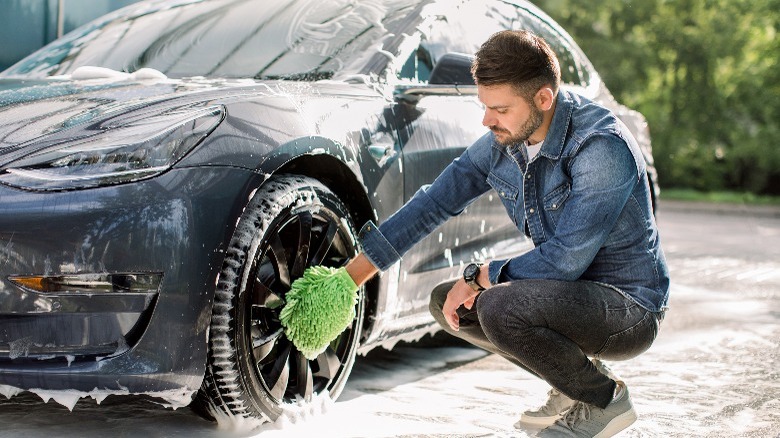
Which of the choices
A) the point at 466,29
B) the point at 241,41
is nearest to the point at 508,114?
the point at 241,41

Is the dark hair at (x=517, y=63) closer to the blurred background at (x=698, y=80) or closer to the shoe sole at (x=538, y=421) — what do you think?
the shoe sole at (x=538, y=421)

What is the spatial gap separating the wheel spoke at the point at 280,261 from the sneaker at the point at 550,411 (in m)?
0.86

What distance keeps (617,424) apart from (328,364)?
36.3 inches

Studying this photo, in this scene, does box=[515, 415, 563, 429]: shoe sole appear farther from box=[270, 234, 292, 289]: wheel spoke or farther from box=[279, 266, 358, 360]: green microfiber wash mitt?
box=[270, 234, 292, 289]: wheel spoke

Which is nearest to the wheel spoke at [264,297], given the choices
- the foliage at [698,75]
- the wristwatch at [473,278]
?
the wristwatch at [473,278]

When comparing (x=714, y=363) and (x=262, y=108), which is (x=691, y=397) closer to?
(x=714, y=363)

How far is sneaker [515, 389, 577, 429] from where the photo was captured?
137 inches

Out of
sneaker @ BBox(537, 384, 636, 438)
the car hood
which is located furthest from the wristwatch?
the car hood

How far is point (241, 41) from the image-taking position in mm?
4359

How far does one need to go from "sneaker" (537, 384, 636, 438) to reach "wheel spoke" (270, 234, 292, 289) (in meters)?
0.91

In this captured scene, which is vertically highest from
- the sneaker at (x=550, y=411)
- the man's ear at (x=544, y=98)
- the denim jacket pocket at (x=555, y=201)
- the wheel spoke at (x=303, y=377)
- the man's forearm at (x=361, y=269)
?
the man's ear at (x=544, y=98)

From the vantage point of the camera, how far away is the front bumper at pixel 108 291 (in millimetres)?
2930

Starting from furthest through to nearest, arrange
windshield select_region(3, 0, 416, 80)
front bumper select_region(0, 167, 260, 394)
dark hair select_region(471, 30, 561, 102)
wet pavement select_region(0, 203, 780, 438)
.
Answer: windshield select_region(3, 0, 416, 80) → wet pavement select_region(0, 203, 780, 438) → dark hair select_region(471, 30, 561, 102) → front bumper select_region(0, 167, 260, 394)

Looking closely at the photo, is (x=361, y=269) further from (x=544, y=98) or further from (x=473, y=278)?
(x=544, y=98)
